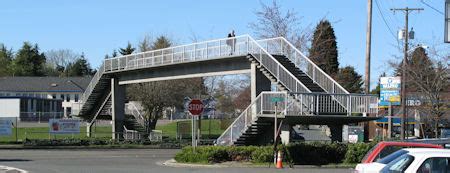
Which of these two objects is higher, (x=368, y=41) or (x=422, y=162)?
(x=368, y=41)

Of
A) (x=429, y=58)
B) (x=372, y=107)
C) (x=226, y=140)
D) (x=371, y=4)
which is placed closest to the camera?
(x=372, y=107)

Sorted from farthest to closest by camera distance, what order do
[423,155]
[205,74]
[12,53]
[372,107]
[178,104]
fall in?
[12,53], [178,104], [205,74], [372,107], [423,155]

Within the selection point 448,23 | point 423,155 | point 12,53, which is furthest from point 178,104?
point 12,53

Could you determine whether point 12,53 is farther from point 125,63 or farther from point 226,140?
point 226,140

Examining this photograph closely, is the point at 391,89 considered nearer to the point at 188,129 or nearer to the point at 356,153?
the point at 356,153

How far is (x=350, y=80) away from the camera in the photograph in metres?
69.6

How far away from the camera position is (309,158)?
27703mm

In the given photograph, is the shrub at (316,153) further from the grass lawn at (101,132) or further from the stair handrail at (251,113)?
the grass lawn at (101,132)

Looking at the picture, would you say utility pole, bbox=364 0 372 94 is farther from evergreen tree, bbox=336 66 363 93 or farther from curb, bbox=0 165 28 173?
evergreen tree, bbox=336 66 363 93

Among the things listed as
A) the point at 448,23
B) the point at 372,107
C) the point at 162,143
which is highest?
the point at 448,23

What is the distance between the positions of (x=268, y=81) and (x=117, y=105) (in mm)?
19754

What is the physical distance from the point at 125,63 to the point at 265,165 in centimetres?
2500

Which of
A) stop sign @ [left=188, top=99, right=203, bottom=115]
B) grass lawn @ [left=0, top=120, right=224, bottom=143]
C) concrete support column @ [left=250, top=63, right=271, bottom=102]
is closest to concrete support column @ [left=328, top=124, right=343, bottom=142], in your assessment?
concrete support column @ [left=250, top=63, right=271, bottom=102]

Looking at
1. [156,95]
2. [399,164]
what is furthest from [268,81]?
[156,95]
